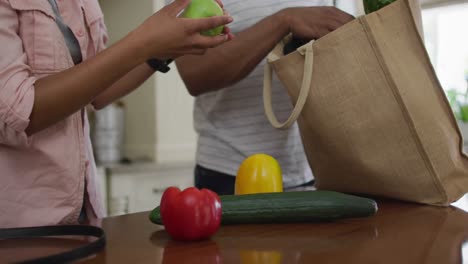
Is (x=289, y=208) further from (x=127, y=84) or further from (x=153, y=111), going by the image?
(x=153, y=111)

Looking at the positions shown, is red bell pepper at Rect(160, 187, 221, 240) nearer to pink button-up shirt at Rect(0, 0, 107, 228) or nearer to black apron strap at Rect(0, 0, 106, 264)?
black apron strap at Rect(0, 0, 106, 264)

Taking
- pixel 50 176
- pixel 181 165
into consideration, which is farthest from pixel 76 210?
pixel 181 165

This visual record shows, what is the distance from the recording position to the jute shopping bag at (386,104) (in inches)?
33.0

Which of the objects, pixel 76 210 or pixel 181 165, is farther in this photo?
pixel 181 165

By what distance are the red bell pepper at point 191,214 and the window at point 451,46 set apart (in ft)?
7.06

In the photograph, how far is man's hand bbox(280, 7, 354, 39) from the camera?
0.92 m

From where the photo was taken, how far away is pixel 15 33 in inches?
29.5

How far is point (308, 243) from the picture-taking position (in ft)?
2.09

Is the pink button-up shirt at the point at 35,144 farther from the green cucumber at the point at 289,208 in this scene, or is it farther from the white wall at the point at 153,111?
the white wall at the point at 153,111

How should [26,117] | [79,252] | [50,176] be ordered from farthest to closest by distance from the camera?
[50,176]
[26,117]
[79,252]

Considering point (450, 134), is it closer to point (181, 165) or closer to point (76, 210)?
point (76, 210)

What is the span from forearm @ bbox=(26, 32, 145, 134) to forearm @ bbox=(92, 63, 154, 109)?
0.31 m

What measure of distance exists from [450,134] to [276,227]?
0.35 m

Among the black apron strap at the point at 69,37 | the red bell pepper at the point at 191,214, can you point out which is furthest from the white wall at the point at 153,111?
the red bell pepper at the point at 191,214
